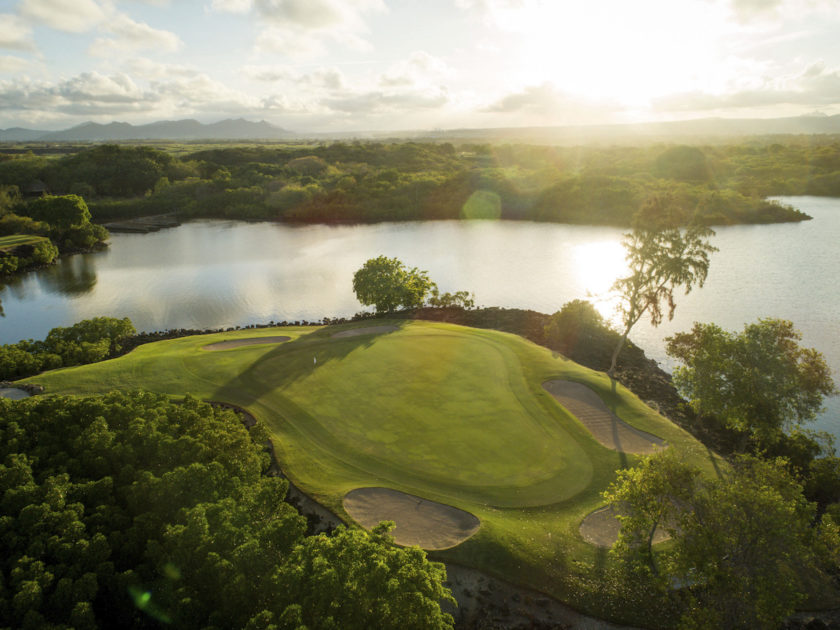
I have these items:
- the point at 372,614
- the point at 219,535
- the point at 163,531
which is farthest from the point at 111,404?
the point at 372,614

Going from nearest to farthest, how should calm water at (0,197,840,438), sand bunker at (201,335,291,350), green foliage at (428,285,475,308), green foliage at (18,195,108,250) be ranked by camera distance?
sand bunker at (201,335,291,350), calm water at (0,197,840,438), green foliage at (428,285,475,308), green foliage at (18,195,108,250)

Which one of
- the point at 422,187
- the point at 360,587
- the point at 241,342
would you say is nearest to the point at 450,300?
the point at 241,342

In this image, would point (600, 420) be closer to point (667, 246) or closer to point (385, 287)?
point (667, 246)

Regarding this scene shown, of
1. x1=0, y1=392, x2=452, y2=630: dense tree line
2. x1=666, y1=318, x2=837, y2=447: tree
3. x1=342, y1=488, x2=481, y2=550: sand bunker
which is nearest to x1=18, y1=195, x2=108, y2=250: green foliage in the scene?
x1=0, y1=392, x2=452, y2=630: dense tree line

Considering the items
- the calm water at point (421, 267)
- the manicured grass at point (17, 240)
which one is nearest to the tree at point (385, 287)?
the calm water at point (421, 267)

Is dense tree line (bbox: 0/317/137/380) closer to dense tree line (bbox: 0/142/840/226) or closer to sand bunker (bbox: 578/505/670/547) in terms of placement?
sand bunker (bbox: 578/505/670/547)

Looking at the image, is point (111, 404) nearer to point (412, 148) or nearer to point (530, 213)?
point (530, 213)
